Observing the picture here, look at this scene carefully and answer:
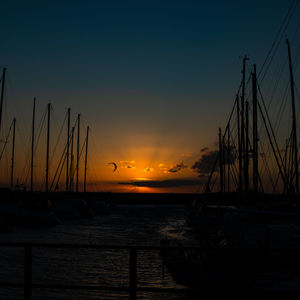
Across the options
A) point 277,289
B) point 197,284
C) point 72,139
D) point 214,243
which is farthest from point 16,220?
point 277,289

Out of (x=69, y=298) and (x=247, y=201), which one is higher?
(x=247, y=201)

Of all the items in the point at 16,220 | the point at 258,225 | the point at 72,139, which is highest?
the point at 72,139

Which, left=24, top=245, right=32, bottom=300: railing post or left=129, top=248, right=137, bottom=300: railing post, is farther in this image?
left=24, top=245, right=32, bottom=300: railing post

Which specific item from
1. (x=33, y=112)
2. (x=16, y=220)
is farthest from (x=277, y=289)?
(x=33, y=112)

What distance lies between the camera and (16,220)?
169 ft

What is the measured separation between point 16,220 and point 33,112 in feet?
55.9

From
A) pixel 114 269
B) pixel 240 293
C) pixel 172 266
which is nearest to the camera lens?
pixel 240 293

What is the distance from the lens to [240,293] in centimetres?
656

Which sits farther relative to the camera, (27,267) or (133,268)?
(27,267)

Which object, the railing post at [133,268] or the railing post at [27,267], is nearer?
the railing post at [133,268]

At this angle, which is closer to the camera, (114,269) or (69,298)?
(69,298)

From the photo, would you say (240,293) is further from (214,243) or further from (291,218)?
(291,218)

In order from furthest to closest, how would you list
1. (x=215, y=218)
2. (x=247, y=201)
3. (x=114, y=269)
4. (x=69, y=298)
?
(x=215, y=218), (x=247, y=201), (x=114, y=269), (x=69, y=298)

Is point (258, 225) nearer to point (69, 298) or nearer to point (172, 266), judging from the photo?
point (172, 266)
